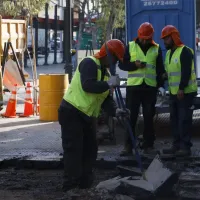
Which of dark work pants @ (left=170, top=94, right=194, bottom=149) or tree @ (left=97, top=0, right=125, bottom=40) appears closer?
dark work pants @ (left=170, top=94, right=194, bottom=149)

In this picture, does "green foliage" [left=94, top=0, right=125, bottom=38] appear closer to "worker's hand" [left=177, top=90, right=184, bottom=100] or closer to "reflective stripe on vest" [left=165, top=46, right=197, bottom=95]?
"reflective stripe on vest" [left=165, top=46, right=197, bottom=95]

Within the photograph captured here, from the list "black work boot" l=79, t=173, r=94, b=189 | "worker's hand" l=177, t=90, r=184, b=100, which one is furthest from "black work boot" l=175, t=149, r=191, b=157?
"black work boot" l=79, t=173, r=94, b=189

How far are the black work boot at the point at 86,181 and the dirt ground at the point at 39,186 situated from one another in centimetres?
7

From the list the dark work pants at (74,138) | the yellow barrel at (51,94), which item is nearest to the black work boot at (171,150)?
the dark work pants at (74,138)

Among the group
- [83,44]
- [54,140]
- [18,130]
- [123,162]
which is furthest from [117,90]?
[83,44]

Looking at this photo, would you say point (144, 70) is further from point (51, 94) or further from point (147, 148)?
point (51, 94)

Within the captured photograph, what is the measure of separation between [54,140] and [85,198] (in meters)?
4.49

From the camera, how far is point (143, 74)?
9.70m

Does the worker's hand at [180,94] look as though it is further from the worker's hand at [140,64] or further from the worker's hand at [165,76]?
the worker's hand at [140,64]

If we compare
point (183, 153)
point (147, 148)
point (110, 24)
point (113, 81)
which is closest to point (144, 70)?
point (147, 148)

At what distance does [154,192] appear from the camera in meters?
7.10

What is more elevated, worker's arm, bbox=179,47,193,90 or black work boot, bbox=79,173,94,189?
worker's arm, bbox=179,47,193,90

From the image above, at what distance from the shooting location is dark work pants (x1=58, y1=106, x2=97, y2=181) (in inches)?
289

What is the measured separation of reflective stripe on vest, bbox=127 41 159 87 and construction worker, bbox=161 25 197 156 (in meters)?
0.24
